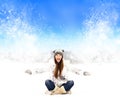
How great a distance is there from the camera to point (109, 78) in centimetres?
987

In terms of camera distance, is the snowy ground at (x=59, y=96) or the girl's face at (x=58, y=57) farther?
the girl's face at (x=58, y=57)

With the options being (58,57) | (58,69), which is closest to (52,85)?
(58,69)

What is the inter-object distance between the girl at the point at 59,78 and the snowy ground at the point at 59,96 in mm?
180

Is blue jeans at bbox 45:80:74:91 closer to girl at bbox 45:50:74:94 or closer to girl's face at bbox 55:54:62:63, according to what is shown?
girl at bbox 45:50:74:94

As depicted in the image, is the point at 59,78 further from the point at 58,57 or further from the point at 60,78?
the point at 58,57

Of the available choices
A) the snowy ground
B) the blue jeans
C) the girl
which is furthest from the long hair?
the snowy ground

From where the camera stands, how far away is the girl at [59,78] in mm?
7449

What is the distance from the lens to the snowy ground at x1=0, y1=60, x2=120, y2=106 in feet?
21.4

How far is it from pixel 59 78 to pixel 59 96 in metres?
0.53

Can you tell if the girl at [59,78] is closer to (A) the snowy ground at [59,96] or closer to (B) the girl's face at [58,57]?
(B) the girl's face at [58,57]

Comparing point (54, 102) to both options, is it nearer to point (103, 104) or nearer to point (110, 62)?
point (103, 104)

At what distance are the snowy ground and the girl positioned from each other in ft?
0.59

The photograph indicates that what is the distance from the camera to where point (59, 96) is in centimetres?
710

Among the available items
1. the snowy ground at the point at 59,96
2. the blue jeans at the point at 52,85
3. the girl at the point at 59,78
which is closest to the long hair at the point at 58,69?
the girl at the point at 59,78
